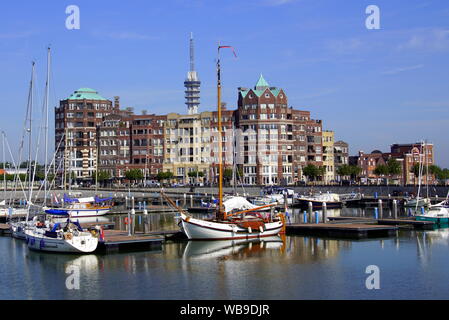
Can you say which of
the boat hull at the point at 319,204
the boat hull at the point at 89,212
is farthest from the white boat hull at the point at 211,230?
the boat hull at the point at 319,204

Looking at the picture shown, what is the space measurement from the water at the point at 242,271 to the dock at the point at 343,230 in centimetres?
285

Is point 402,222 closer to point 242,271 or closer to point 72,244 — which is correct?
point 242,271

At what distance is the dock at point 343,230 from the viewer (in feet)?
224

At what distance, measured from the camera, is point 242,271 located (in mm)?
48812

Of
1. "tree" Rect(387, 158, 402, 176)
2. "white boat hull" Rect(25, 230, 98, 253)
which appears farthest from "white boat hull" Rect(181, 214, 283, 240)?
"tree" Rect(387, 158, 402, 176)

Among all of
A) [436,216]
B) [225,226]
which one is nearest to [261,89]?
[436,216]

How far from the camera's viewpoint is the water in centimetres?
4156

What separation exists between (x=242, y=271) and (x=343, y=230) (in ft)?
76.1

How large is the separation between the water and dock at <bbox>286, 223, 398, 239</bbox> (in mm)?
2854

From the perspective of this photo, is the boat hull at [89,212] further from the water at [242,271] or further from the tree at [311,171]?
the tree at [311,171]

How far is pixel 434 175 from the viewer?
198m
